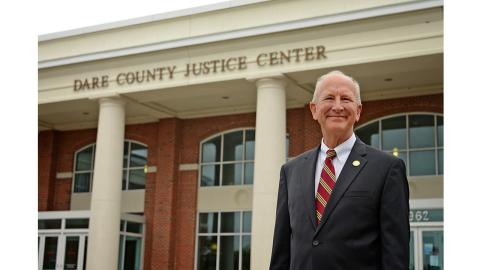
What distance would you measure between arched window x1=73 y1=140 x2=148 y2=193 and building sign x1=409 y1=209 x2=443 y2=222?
38.3 feet

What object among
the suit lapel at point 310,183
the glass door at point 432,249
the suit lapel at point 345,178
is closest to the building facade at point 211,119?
the glass door at point 432,249

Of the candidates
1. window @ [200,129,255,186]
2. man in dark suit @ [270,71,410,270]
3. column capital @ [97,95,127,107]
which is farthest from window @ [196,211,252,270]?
man in dark suit @ [270,71,410,270]

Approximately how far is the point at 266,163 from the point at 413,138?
591 centimetres

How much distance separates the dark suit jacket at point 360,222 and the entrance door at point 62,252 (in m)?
21.7

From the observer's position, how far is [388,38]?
17141mm

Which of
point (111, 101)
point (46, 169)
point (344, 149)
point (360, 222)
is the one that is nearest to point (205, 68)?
point (111, 101)

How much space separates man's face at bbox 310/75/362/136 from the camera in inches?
120

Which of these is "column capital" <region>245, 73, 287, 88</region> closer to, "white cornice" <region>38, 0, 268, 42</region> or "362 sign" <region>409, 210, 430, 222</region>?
"white cornice" <region>38, 0, 268, 42</region>

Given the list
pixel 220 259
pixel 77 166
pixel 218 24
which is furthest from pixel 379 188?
pixel 77 166

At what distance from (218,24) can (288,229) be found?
16617 mm

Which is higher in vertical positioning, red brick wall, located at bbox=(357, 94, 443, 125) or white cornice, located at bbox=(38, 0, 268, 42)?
white cornice, located at bbox=(38, 0, 268, 42)

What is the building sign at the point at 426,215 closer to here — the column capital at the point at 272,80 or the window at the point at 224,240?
the column capital at the point at 272,80

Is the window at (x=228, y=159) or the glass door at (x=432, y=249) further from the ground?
the window at (x=228, y=159)

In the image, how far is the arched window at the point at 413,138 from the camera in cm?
2059
